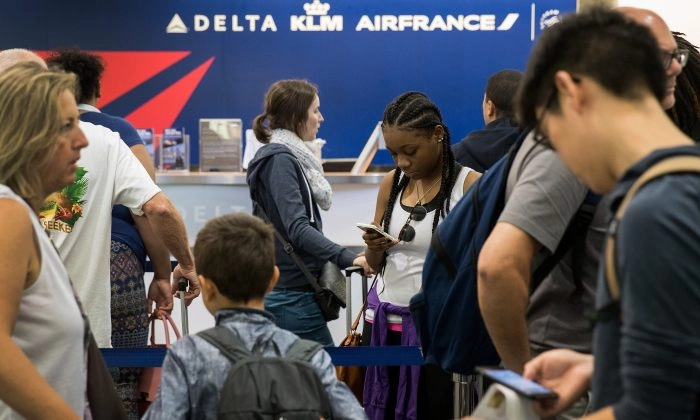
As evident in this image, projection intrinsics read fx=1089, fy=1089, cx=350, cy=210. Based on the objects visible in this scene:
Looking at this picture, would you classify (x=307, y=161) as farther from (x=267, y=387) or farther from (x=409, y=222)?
(x=267, y=387)

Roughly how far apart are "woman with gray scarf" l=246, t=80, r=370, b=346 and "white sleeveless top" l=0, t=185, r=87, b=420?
2135 mm

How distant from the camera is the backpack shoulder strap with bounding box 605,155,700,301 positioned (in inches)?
49.3

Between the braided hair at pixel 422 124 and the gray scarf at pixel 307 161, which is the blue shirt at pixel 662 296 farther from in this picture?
the gray scarf at pixel 307 161

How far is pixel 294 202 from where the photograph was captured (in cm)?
446

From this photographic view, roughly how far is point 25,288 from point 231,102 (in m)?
7.51

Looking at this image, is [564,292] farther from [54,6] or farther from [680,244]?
[54,6]

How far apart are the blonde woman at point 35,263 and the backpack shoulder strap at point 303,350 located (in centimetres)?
45

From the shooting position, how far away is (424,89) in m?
9.51

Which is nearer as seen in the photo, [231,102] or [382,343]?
[382,343]

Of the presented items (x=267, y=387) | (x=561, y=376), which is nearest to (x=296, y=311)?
(x=267, y=387)

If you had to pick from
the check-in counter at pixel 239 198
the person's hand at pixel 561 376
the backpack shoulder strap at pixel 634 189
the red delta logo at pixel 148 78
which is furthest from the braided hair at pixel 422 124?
the red delta logo at pixel 148 78

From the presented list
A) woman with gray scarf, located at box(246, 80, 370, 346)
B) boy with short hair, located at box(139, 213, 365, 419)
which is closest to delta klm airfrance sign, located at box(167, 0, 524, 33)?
woman with gray scarf, located at box(246, 80, 370, 346)

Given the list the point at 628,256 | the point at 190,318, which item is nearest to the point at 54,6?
the point at 190,318

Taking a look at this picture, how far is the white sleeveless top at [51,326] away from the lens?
2.11 metres
